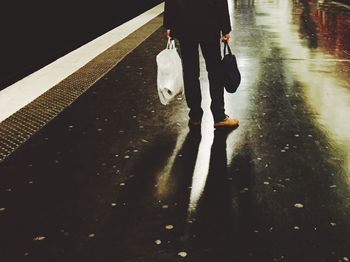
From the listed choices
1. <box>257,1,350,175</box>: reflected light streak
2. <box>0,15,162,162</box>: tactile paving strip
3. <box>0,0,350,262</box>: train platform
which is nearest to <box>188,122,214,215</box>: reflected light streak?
<box>0,0,350,262</box>: train platform

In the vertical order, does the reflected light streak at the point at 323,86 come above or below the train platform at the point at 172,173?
below

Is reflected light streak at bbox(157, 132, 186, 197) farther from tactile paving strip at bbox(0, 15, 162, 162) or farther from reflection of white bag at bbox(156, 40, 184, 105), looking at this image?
tactile paving strip at bbox(0, 15, 162, 162)

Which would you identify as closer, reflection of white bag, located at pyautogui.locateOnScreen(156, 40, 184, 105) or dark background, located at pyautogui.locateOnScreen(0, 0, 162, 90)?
reflection of white bag, located at pyautogui.locateOnScreen(156, 40, 184, 105)

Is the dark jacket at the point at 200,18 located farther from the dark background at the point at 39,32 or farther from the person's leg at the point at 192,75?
the dark background at the point at 39,32

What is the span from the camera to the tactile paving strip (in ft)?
11.0

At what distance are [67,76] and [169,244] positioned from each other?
3.51 meters

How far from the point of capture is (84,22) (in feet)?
32.9

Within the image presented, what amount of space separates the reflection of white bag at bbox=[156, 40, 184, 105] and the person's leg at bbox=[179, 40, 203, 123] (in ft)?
0.21

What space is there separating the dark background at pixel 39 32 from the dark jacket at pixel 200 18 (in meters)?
2.86

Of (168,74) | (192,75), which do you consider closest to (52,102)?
(168,74)

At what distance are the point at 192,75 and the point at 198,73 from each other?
0.05 m

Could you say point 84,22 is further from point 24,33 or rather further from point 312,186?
point 312,186

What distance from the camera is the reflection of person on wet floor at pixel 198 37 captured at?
3141 mm

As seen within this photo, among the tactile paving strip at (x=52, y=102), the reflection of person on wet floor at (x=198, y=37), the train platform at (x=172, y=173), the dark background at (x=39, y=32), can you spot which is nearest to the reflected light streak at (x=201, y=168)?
the train platform at (x=172, y=173)
